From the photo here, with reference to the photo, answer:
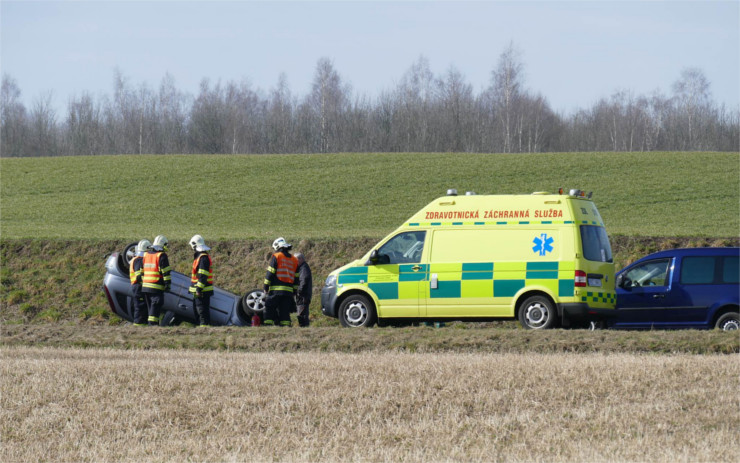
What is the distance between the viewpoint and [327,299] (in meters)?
15.1

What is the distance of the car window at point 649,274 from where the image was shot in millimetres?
14680

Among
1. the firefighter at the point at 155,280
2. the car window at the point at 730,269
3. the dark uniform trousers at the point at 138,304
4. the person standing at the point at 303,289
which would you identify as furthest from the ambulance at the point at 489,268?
the dark uniform trousers at the point at 138,304

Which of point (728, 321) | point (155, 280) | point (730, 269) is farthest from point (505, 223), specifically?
point (155, 280)

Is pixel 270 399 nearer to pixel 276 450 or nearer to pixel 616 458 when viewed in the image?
pixel 276 450

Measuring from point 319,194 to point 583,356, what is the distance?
80.2ft

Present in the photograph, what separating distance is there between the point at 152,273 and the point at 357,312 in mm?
3919

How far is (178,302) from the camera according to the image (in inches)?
645

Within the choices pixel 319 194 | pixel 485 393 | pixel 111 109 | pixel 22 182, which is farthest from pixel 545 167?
pixel 111 109

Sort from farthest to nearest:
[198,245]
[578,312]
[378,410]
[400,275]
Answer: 1. [198,245]
2. [400,275]
3. [578,312]
4. [378,410]

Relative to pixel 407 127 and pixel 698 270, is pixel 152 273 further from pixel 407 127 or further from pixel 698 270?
pixel 407 127

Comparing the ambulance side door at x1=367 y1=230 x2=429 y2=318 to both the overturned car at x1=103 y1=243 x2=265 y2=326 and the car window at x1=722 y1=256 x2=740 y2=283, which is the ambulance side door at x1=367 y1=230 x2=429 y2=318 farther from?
the car window at x1=722 y1=256 x2=740 y2=283

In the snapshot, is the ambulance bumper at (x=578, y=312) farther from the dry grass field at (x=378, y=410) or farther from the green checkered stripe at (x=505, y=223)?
the dry grass field at (x=378, y=410)

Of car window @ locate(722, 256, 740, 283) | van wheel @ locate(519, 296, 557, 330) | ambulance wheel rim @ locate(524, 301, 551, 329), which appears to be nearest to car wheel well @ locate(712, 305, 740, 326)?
car window @ locate(722, 256, 740, 283)

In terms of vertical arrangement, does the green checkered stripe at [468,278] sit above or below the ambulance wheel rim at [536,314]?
above
